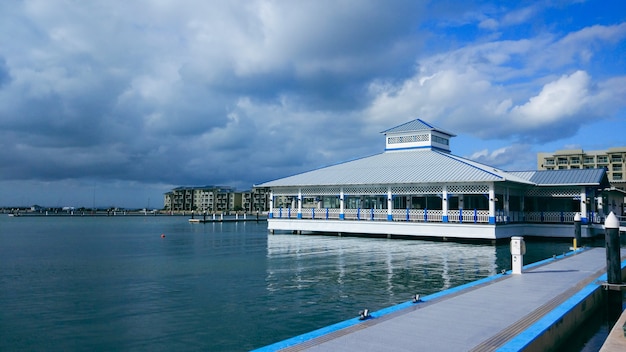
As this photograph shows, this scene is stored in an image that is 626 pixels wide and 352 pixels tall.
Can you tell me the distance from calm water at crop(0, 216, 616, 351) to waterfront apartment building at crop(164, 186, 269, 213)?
11838 cm

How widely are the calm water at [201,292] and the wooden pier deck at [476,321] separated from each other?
172 centimetres

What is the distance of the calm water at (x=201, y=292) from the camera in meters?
8.67

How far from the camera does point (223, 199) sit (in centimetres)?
14350

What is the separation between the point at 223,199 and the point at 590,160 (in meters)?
96.7

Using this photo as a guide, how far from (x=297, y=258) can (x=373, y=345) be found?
14.9 metres

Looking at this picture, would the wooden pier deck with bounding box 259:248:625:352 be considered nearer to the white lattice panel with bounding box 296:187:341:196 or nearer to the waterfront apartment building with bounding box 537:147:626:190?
the white lattice panel with bounding box 296:187:341:196

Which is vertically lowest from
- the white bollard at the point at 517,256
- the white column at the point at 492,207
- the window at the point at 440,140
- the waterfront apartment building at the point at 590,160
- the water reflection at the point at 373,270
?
the water reflection at the point at 373,270

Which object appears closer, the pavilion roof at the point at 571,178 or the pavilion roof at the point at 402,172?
the pavilion roof at the point at 402,172

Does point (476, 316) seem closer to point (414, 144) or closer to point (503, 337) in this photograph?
point (503, 337)

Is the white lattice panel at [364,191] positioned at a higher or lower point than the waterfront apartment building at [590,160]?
lower

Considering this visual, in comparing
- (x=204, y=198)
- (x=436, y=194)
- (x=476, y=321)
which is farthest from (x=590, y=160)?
(x=476, y=321)

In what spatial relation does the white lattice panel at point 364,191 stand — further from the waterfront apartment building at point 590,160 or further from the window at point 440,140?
the waterfront apartment building at point 590,160

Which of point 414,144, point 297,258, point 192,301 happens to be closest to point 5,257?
point 297,258

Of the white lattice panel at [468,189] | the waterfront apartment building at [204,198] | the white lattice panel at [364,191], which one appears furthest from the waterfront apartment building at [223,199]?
the white lattice panel at [468,189]
